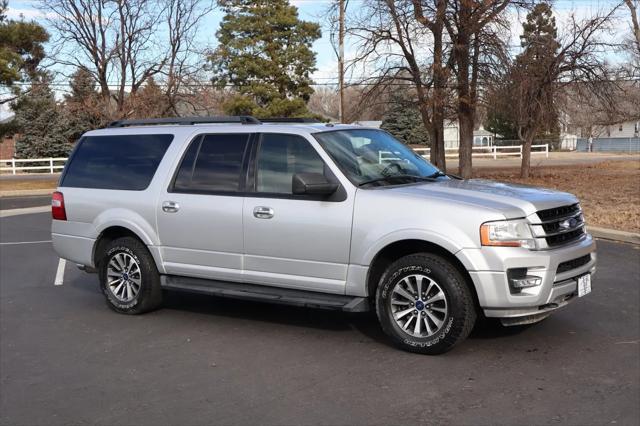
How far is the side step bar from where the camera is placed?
5.71m

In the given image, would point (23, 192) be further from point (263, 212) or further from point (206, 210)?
point (263, 212)

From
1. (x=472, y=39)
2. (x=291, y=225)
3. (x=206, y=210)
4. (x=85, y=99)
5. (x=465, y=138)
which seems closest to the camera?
(x=291, y=225)

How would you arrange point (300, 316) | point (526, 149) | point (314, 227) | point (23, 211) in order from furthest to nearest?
point (526, 149) < point (23, 211) < point (300, 316) < point (314, 227)

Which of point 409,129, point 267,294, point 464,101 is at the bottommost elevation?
point 267,294

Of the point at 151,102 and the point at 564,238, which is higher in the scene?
the point at 151,102

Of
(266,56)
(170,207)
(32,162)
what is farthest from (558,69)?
(32,162)

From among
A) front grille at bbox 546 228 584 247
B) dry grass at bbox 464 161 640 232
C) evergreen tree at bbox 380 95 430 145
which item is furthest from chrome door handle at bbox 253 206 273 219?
evergreen tree at bbox 380 95 430 145

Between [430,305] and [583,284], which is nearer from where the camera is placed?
[430,305]

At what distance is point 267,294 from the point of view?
19.9ft

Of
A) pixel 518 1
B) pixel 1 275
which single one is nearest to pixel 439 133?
pixel 518 1

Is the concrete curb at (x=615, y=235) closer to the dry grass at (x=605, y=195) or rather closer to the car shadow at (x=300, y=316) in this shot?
the dry grass at (x=605, y=195)

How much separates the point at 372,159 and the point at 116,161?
2775mm

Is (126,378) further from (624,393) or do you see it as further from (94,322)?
(624,393)

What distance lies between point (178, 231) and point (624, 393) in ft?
13.3
